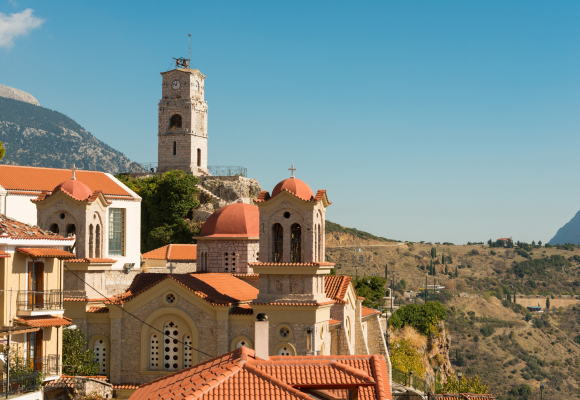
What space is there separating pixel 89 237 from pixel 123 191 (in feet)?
71.3

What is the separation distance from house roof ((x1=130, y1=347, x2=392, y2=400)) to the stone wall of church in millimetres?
20516

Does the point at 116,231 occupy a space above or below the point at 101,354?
above

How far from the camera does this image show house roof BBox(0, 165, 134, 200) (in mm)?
50156

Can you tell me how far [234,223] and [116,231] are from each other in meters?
18.8

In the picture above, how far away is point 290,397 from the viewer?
16953 millimetres

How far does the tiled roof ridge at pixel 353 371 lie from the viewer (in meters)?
18.4

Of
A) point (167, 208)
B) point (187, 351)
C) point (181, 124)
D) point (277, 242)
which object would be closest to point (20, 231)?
point (187, 351)

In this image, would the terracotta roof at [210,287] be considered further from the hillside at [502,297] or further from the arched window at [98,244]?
the hillside at [502,297]

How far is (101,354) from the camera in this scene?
35.3 m

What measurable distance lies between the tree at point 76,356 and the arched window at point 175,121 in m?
48.6

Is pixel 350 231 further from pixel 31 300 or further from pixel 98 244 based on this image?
pixel 31 300

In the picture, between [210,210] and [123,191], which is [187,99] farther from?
[123,191]

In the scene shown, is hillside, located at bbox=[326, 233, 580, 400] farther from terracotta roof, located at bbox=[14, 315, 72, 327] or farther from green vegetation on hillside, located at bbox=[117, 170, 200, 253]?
terracotta roof, located at bbox=[14, 315, 72, 327]

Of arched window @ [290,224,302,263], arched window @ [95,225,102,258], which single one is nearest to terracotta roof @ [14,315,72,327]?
arched window @ [95,225,102,258]
